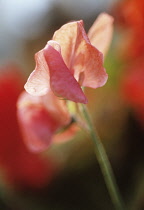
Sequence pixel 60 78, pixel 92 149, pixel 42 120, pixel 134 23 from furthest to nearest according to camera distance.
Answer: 1. pixel 92 149
2. pixel 134 23
3. pixel 42 120
4. pixel 60 78

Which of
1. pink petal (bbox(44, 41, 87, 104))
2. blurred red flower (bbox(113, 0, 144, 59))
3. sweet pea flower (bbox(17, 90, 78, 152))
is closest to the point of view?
pink petal (bbox(44, 41, 87, 104))

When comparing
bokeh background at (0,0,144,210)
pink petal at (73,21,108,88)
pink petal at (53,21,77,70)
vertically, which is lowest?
bokeh background at (0,0,144,210)

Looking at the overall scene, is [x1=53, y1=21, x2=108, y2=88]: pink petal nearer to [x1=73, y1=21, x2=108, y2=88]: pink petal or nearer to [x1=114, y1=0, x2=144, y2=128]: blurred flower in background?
[x1=73, y1=21, x2=108, y2=88]: pink petal

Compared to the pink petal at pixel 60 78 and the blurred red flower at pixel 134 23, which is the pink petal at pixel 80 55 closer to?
the pink petal at pixel 60 78

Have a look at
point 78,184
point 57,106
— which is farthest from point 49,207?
point 57,106

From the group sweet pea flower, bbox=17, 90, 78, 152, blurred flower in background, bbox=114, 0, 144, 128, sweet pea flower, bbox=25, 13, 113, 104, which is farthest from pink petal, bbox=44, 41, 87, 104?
blurred flower in background, bbox=114, 0, 144, 128

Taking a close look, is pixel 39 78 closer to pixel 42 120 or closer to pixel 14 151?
pixel 42 120

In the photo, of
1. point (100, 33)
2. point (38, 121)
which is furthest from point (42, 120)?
point (100, 33)
